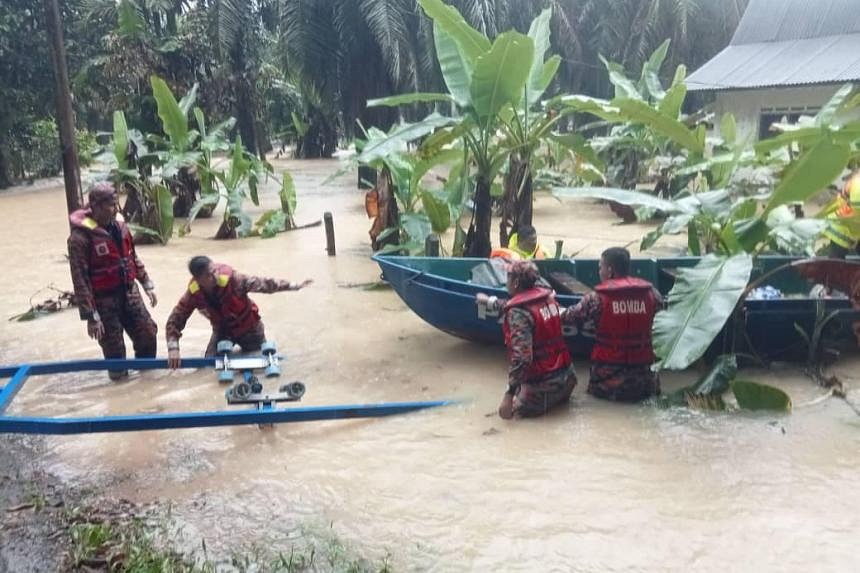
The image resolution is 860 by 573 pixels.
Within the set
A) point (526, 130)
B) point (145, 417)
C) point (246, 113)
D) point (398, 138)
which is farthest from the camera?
point (246, 113)

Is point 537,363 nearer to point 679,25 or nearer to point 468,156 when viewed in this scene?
point 468,156

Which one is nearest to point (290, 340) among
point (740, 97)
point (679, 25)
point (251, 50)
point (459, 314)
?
point (459, 314)

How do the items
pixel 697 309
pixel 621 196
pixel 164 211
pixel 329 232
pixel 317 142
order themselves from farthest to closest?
pixel 317 142
pixel 164 211
pixel 329 232
pixel 621 196
pixel 697 309

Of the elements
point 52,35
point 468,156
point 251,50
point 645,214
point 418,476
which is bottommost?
point 418,476

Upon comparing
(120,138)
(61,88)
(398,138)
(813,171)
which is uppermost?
(61,88)

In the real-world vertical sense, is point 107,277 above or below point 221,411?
above

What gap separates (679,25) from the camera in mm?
23297

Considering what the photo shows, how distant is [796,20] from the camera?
16.4 meters

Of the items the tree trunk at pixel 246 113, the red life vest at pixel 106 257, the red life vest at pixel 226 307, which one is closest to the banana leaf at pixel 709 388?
the red life vest at pixel 226 307

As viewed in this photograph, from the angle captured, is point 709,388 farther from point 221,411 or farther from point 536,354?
point 221,411

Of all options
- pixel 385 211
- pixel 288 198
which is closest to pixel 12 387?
pixel 385 211

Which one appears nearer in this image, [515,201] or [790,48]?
[515,201]

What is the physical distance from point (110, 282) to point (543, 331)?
3.16m

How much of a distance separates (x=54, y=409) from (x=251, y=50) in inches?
720
